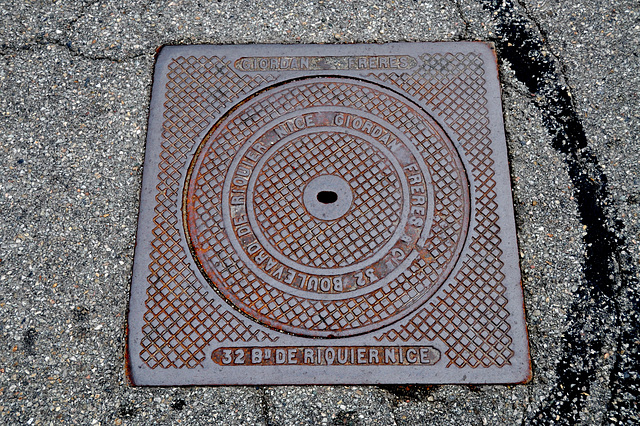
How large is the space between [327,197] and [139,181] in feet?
2.92

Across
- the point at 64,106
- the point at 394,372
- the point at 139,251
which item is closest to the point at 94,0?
the point at 64,106

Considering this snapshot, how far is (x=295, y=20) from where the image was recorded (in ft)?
8.57

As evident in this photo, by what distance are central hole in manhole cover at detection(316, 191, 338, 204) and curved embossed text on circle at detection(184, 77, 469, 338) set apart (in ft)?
0.09

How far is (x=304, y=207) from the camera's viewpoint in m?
2.24

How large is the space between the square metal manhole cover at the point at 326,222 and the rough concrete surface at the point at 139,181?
0.08m

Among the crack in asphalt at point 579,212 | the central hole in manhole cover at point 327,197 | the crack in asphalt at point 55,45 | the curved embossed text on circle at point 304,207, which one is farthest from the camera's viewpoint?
the crack in asphalt at point 55,45

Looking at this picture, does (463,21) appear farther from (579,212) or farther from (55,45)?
(55,45)

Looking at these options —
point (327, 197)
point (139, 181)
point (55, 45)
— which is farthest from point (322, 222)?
point (55, 45)

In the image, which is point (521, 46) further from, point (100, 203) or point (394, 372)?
point (100, 203)

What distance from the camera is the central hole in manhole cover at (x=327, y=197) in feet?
7.41

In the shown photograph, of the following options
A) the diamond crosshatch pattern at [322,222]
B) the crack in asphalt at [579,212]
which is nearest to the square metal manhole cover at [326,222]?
the diamond crosshatch pattern at [322,222]

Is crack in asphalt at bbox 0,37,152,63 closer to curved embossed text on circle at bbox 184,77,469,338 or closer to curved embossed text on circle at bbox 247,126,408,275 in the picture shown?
curved embossed text on circle at bbox 184,77,469,338

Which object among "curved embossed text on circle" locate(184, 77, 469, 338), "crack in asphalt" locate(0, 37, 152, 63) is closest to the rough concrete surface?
"crack in asphalt" locate(0, 37, 152, 63)

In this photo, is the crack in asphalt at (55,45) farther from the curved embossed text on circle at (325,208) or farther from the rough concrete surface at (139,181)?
the curved embossed text on circle at (325,208)
